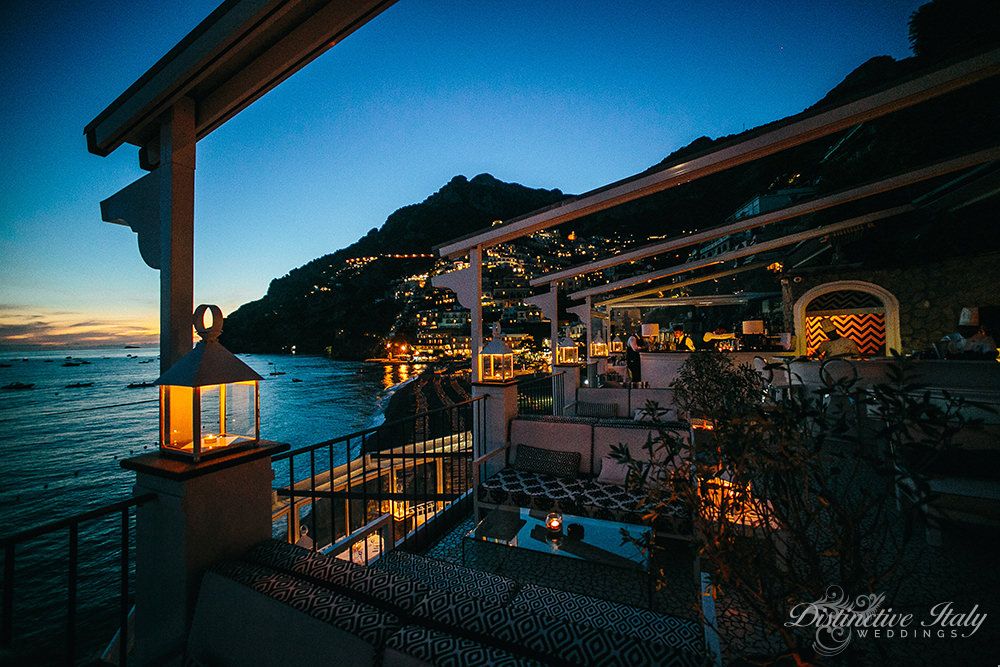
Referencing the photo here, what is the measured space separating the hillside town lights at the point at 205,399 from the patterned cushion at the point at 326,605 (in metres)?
0.65

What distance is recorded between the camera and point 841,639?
0.98 meters

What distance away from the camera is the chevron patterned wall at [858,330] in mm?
9664

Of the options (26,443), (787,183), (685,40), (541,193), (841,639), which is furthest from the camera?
(541,193)

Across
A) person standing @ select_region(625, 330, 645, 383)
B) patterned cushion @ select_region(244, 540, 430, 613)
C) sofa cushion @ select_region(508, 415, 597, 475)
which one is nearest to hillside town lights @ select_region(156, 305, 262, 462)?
patterned cushion @ select_region(244, 540, 430, 613)

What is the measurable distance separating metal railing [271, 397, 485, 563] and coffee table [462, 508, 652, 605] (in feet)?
1.85

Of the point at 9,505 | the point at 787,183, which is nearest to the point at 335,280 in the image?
the point at 9,505

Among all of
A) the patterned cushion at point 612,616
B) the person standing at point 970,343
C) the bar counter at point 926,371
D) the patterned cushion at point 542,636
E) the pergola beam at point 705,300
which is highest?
the pergola beam at point 705,300

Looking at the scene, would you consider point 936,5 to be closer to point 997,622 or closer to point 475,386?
point 997,622

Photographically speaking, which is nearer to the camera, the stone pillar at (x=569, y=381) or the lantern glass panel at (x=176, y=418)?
the lantern glass panel at (x=176, y=418)

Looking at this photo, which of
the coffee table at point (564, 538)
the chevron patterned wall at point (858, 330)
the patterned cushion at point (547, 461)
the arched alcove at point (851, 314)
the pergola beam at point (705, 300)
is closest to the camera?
the coffee table at point (564, 538)

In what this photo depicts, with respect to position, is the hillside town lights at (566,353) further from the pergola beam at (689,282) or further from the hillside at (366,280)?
the hillside at (366,280)

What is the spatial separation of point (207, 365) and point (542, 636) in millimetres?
1828

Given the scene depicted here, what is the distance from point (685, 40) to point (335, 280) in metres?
61.7

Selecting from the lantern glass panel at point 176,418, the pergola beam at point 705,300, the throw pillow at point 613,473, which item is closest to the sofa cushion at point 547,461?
the throw pillow at point 613,473
